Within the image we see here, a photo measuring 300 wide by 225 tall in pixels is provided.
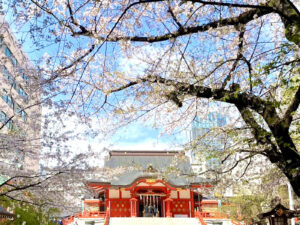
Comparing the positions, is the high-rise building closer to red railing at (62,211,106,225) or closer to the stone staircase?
the stone staircase

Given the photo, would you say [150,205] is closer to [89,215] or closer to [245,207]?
[89,215]

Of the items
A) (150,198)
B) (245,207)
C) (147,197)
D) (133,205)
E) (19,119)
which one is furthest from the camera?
(147,197)

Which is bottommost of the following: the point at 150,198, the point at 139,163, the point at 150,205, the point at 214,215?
the point at 214,215

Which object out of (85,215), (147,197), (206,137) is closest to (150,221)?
(85,215)

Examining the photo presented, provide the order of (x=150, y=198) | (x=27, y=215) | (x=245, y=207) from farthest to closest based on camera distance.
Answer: (x=150, y=198) → (x=245, y=207) → (x=27, y=215)

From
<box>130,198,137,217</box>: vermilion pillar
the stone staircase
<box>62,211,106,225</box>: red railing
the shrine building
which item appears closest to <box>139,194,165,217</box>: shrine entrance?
the shrine building

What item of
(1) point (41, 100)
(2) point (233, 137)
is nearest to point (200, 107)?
(2) point (233, 137)

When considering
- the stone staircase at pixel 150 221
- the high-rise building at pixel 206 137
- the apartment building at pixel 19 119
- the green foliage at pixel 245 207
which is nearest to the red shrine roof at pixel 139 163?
the stone staircase at pixel 150 221

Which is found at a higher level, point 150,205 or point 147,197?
point 147,197

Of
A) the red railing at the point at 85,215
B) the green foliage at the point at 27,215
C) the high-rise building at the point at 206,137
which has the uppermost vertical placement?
the high-rise building at the point at 206,137

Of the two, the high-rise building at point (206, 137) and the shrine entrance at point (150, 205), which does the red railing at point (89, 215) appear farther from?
the high-rise building at point (206, 137)

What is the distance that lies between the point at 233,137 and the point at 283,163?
6.42 ft

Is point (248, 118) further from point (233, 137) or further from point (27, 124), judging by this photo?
point (27, 124)

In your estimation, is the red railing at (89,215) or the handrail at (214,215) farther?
the handrail at (214,215)
